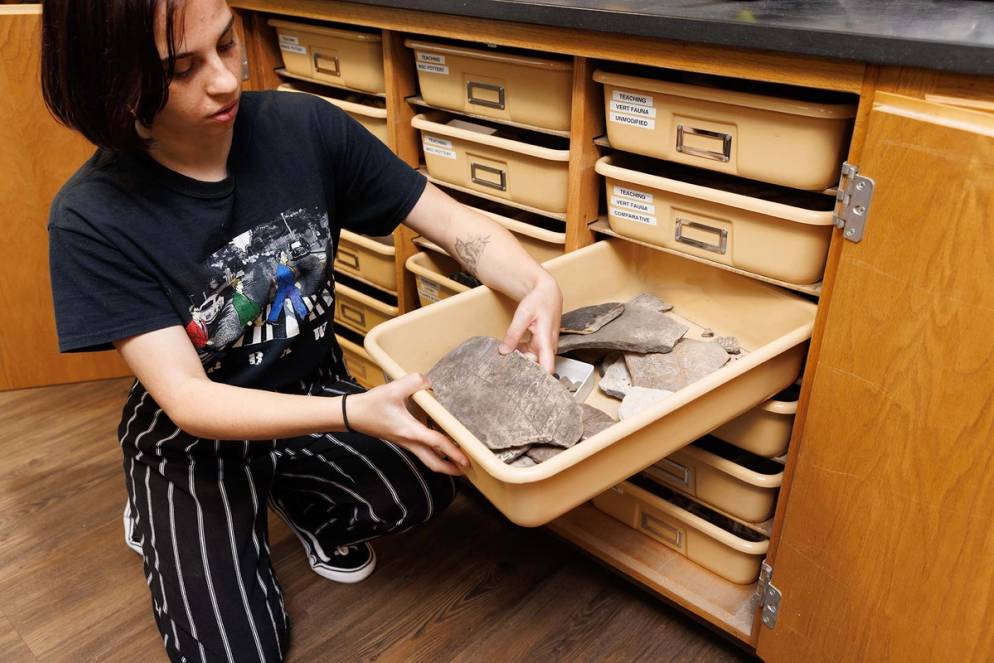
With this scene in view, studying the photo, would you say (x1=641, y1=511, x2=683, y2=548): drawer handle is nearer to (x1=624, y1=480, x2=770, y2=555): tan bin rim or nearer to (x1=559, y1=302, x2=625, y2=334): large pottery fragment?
(x1=624, y1=480, x2=770, y2=555): tan bin rim

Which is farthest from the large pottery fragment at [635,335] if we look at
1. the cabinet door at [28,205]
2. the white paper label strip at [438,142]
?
the cabinet door at [28,205]

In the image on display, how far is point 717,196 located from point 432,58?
553mm

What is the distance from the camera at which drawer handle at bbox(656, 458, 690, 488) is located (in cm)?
120

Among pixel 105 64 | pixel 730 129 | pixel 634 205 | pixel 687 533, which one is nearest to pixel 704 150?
pixel 730 129

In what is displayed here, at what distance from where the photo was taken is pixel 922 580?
92cm

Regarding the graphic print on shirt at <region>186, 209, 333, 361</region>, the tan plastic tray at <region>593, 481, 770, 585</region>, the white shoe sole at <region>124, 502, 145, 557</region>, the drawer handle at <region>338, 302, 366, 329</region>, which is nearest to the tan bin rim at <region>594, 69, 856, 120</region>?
the graphic print on shirt at <region>186, 209, 333, 361</region>

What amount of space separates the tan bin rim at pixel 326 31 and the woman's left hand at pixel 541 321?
0.60 metres

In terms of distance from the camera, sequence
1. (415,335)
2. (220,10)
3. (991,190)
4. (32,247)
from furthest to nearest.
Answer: (32,247) < (415,335) < (220,10) < (991,190)

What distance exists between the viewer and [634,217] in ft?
3.79

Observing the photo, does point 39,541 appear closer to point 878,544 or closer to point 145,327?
point 145,327

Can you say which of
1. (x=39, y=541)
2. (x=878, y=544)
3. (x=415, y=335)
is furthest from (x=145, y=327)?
(x=878, y=544)

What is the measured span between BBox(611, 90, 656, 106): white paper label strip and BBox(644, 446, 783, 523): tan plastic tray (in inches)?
18.9

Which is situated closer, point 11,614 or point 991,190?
point 991,190

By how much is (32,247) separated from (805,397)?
1.58 meters
